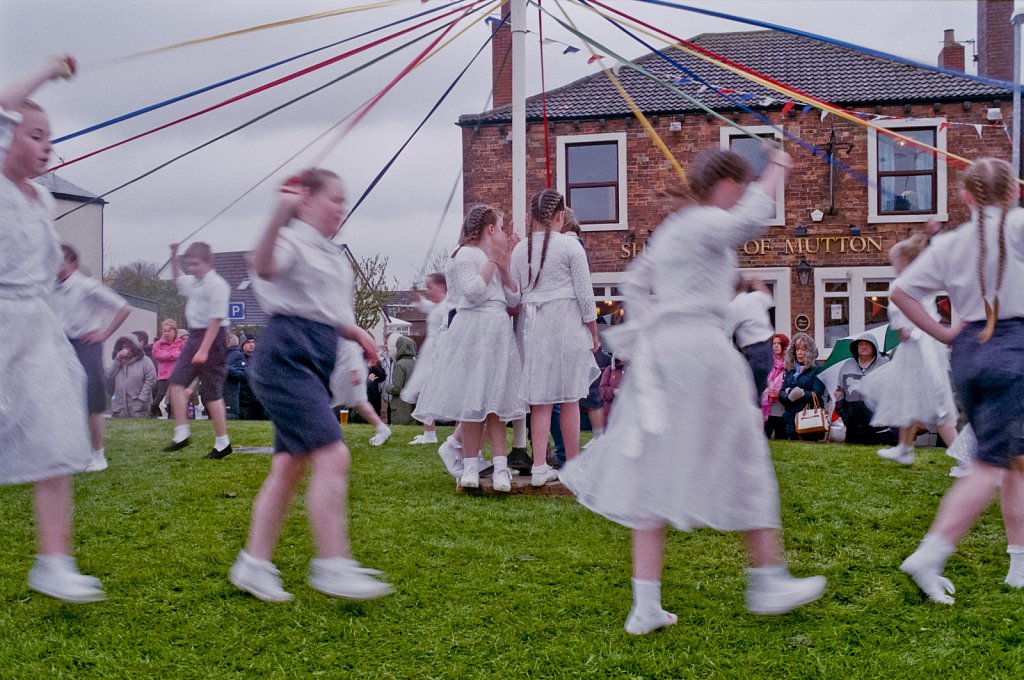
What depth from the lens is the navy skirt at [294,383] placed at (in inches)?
135

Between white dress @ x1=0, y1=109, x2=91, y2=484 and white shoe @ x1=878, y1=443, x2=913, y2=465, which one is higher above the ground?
white dress @ x1=0, y1=109, x2=91, y2=484

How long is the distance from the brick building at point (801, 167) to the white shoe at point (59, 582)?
15372mm

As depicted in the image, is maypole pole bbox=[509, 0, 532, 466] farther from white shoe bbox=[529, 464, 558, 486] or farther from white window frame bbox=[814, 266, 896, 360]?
white window frame bbox=[814, 266, 896, 360]

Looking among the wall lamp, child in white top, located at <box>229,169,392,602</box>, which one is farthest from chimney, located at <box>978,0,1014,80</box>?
child in white top, located at <box>229,169,392,602</box>

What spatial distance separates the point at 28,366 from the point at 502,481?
318 centimetres

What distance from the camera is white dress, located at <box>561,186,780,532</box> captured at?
3.18 meters

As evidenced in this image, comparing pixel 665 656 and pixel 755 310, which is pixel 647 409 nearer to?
pixel 665 656

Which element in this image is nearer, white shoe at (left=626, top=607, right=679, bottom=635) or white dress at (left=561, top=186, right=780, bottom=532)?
white dress at (left=561, top=186, right=780, bottom=532)

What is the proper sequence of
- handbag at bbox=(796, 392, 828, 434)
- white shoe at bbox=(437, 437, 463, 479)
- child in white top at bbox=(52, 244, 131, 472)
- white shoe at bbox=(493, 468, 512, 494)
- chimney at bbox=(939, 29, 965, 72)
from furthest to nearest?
1. chimney at bbox=(939, 29, 965, 72)
2. handbag at bbox=(796, 392, 828, 434)
3. white shoe at bbox=(437, 437, 463, 479)
4. white shoe at bbox=(493, 468, 512, 494)
5. child in white top at bbox=(52, 244, 131, 472)

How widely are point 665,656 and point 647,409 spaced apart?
32.5 inches

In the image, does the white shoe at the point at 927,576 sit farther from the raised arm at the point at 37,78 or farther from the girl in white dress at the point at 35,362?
the raised arm at the point at 37,78

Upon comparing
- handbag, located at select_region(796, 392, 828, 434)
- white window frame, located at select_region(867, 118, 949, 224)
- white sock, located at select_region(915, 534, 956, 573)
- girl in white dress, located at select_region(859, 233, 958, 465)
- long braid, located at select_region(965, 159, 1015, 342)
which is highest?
white window frame, located at select_region(867, 118, 949, 224)

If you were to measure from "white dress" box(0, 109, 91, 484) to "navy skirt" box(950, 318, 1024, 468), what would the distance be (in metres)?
3.38

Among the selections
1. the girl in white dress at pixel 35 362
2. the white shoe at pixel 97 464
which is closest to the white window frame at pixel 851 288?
the white shoe at pixel 97 464
